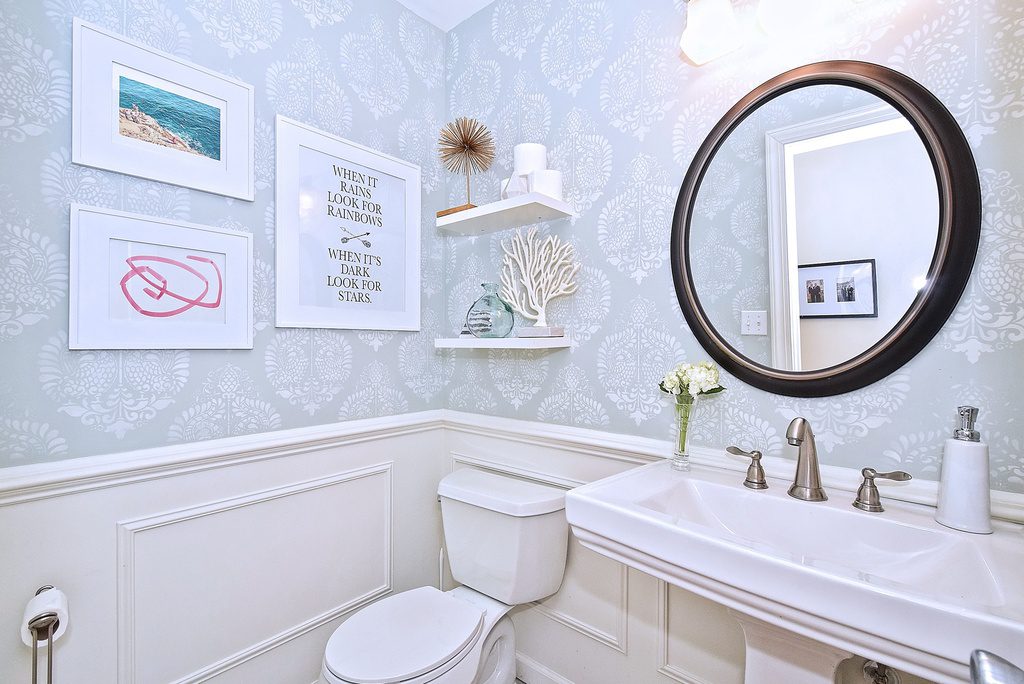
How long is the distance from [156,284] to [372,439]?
80 cm

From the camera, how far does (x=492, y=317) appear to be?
1655 millimetres

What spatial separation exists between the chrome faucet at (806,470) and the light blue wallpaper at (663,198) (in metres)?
0.10

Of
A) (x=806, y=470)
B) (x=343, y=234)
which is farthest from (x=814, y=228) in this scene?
(x=343, y=234)

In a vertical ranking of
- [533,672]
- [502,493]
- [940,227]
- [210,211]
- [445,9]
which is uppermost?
[445,9]

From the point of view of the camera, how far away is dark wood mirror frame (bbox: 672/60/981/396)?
37.2 inches

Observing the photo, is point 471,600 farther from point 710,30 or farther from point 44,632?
point 710,30

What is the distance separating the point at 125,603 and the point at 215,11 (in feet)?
5.24

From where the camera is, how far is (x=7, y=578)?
3.35 feet

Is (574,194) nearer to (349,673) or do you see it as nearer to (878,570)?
(878,570)

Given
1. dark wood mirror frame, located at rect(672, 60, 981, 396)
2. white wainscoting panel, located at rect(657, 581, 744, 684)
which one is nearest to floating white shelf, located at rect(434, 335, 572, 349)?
dark wood mirror frame, located at rect(672, 60, 981, 396)

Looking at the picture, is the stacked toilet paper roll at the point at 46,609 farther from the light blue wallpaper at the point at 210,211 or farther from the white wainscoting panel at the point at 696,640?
the white wainscoting panel at the point at 696,640

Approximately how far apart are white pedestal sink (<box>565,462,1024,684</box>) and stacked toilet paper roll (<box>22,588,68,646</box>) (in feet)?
3.72

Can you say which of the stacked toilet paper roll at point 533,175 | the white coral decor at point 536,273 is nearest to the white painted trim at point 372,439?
the white coral decor at point 536,273

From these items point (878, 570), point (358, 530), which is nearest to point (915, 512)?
point (878, 570)
